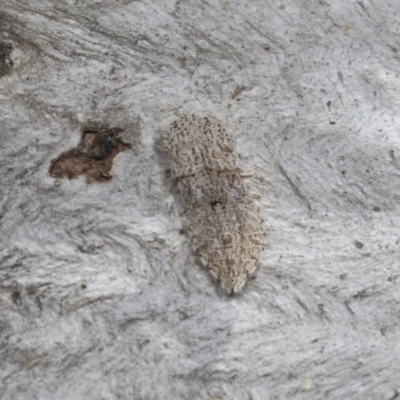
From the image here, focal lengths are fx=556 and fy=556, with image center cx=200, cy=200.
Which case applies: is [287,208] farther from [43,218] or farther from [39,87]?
[39,87]

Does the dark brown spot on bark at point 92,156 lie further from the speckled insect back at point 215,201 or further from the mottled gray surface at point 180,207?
the speckled insect back at point 215,201

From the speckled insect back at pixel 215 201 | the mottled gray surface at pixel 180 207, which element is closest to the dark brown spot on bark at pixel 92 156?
the mottled gray surface at pixel 180 207

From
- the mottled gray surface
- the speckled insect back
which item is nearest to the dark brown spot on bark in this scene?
the mottled gray surface

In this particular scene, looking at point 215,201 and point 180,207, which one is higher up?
point 215,201

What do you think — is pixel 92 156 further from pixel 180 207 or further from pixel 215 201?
pixel 215 201

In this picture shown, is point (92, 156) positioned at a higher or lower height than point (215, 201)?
lower

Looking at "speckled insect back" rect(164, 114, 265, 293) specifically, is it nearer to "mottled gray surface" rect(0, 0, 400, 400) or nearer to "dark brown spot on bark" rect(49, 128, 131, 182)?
"mottled gray surface" rect(0, 0, 400, 400)

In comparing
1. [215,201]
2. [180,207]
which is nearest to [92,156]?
[180,207]
